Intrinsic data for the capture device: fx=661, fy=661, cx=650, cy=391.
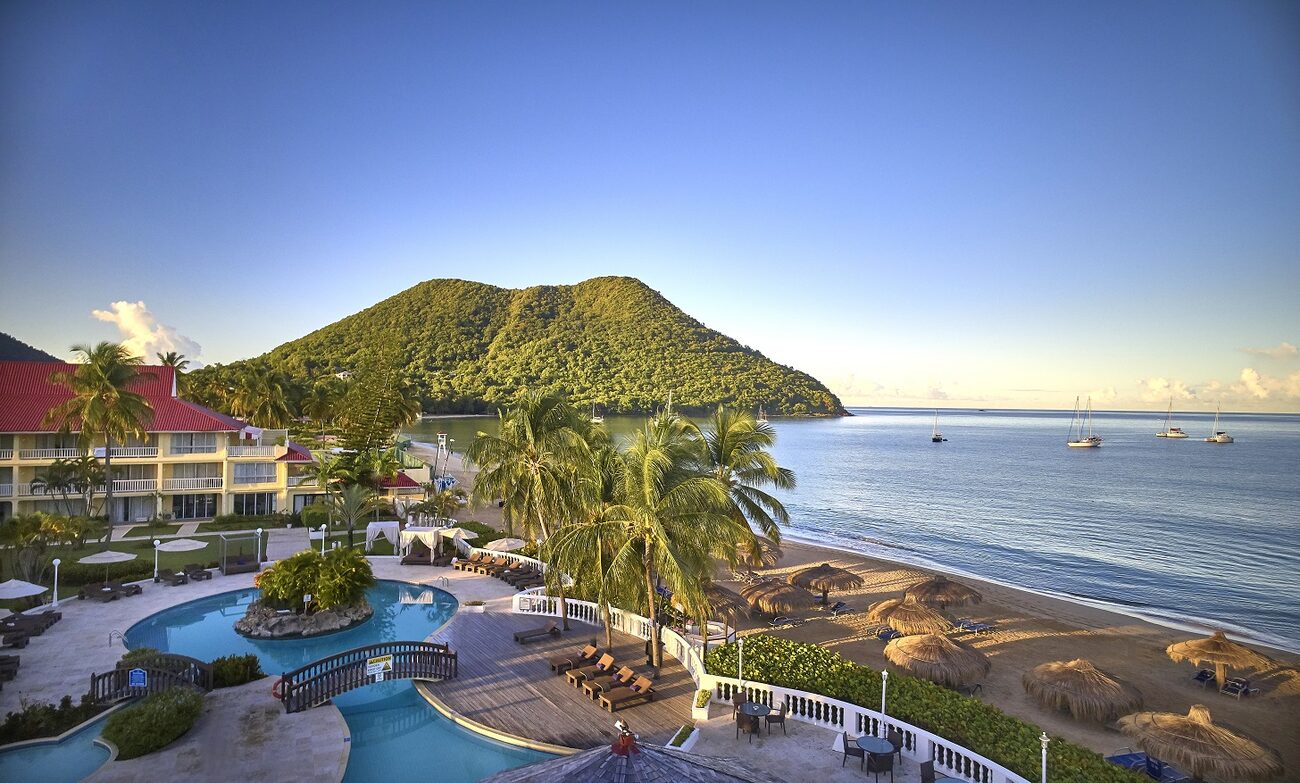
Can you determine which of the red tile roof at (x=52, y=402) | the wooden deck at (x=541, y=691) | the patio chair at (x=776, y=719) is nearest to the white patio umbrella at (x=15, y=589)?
the wooden deck at (x=541, y=691)

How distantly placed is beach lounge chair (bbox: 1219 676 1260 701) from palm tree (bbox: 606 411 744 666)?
48.6 ft

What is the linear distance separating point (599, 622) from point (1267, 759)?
562 inches

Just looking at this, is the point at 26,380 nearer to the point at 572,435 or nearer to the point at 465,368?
the point at 572,435

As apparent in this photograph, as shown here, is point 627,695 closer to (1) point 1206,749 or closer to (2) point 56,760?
(2) point 56,760

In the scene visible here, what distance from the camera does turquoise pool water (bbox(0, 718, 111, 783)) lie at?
35.9ft

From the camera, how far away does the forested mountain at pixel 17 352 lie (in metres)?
54.2

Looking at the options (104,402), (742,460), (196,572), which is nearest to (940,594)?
(742,460)

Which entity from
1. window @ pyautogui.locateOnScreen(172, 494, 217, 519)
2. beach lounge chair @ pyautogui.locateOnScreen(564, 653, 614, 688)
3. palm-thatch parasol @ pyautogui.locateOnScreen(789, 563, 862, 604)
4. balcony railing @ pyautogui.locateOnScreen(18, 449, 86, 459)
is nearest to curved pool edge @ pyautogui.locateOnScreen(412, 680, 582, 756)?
beach lounge chair @ pyautogui.locateOnScreen(564, 653, 614, 688)

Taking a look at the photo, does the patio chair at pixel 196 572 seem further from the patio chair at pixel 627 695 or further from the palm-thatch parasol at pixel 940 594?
the palm-thatch parasol at pixel 940 594

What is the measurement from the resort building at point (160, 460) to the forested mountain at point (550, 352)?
267 ft

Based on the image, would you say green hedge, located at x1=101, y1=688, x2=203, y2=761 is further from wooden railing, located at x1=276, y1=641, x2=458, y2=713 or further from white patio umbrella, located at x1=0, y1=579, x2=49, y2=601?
white patio umbrella, located at x1=0, y1=579, x2=49, y2=601

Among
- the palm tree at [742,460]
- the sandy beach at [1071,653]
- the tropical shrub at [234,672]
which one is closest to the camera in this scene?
the tropical shrub at [234,672]

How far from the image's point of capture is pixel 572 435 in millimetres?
20469

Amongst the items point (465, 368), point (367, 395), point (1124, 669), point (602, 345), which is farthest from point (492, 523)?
point (602, 345)
